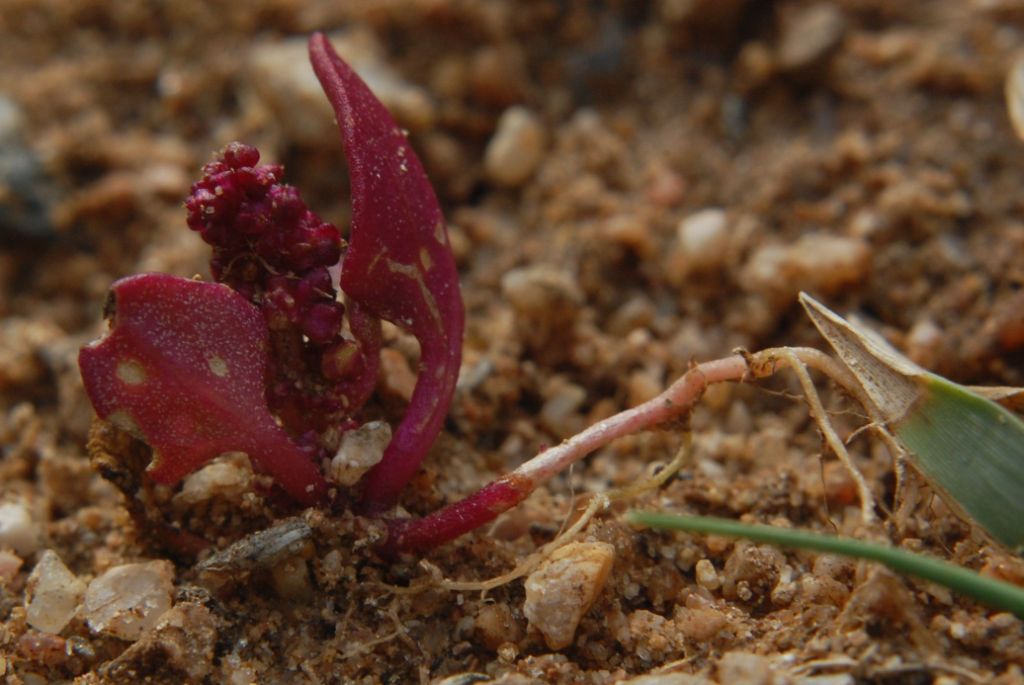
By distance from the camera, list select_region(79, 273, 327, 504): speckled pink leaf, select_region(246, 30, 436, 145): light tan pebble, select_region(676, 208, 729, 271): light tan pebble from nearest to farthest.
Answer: select_region(79, 273, 327, 504): speckled pink leaf, select_region(676, 208, 729, 271): light tan pebble, select_region(246, 30, 436, 145): light tan pebble

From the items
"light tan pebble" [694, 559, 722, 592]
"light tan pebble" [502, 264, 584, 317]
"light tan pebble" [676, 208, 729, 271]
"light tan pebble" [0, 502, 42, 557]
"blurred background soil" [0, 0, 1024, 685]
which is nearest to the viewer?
"blurred background soil" [0, 0, 1024, 685]

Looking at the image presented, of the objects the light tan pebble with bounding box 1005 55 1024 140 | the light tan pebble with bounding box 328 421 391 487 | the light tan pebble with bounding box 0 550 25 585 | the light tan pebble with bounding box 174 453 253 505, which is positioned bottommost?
the light tan pebble with bounding box 0 550 25 585

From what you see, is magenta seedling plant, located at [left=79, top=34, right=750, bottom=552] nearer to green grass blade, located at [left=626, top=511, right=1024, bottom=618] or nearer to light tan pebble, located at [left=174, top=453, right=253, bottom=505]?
light tan pebble, located at [left=174, top=453, right=253, bottom=505]

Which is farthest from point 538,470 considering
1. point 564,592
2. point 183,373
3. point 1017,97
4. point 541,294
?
point 1017,97

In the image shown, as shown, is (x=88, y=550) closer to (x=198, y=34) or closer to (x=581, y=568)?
(x=581, y=568)

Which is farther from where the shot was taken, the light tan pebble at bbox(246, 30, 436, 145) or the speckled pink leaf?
the light tan pebble at bbox(246, 30, 436, 145)

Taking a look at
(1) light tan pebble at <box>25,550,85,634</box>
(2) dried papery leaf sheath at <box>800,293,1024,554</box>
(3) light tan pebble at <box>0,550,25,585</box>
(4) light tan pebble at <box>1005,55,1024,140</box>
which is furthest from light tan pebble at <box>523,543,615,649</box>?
(4) light tan pebble at <box>1005,55,1024,140</box>

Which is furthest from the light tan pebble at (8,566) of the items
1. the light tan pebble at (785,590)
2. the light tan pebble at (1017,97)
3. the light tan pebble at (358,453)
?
the light tan pebble at (1017,97)
